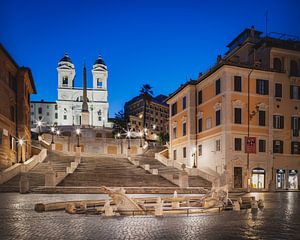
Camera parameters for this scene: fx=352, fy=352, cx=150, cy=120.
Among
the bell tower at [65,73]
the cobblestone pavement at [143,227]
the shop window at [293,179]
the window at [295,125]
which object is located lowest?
the shop window at [293,179]

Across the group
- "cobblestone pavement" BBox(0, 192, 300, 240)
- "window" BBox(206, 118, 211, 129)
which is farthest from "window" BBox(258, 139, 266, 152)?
"cobblestone pavement" BBox(0, 192, 300, 240)

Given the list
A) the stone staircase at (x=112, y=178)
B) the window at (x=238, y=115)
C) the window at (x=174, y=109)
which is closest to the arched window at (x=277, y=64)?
the window at (x=238, y=115)

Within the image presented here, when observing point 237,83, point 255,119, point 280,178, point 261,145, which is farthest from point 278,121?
point 237,83

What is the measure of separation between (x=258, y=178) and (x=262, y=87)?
34.1 feet

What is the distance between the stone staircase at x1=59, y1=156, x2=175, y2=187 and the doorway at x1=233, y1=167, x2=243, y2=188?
8.67 metres

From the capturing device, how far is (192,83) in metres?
46.6

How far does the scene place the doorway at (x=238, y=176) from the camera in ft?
124

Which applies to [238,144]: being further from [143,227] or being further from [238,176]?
[143,227]

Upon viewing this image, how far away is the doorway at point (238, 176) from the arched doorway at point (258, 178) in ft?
4.99

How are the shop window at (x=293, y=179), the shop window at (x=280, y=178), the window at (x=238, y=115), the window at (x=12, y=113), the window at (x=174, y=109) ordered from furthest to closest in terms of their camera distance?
the window at (x=174, y=109) → the window at (x=12, y=113) → the shop window at (x=293, y=179) → the shop window at (x=280, y=178) → the window at (x=238, y=115)

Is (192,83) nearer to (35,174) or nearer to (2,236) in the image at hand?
(35,174)

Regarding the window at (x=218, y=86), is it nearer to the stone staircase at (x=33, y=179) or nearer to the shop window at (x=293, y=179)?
the shop window at (x=293, y=179)

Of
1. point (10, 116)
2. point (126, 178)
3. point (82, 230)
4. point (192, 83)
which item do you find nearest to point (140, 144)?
point (192, 83)

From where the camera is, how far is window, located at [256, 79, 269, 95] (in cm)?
4039
